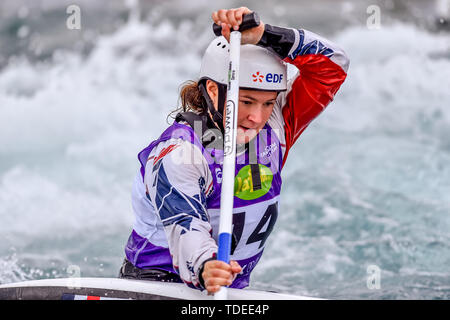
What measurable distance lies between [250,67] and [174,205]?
0.49 metres

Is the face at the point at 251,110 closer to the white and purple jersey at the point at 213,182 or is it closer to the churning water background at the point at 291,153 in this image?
the white and purple jersey at the point at 213,182

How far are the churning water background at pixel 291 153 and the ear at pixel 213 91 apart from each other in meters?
2.08

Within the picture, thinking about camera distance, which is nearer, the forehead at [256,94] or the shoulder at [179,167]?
the shoulder at [179,167]

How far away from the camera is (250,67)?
2010mm

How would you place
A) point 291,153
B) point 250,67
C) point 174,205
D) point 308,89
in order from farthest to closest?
point 291,153 < point 308,89 < point 250,67 < point 174,205

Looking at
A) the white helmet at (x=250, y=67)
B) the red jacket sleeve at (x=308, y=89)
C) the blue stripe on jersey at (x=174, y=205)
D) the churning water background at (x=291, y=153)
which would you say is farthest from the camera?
the churning water background at (x=291, y=153)

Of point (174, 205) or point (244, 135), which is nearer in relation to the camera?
point (174, 205)

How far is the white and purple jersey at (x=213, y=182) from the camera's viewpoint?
190cm

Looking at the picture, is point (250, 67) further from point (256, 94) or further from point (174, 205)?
point (174, 205)

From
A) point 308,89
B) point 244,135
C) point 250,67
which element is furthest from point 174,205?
point 308,89

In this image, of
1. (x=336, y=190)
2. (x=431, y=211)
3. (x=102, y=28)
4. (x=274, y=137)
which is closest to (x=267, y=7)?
(x=102, y=28)

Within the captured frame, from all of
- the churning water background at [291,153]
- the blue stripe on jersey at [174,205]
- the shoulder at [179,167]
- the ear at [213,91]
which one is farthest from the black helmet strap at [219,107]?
the churning water background at [291,153]

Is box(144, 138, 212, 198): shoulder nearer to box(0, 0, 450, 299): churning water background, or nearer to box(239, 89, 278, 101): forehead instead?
box(239, 89, 278, 101): forehead


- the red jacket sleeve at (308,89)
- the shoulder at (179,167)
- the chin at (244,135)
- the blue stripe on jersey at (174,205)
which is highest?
the red jacket sleeve at (308,89)
